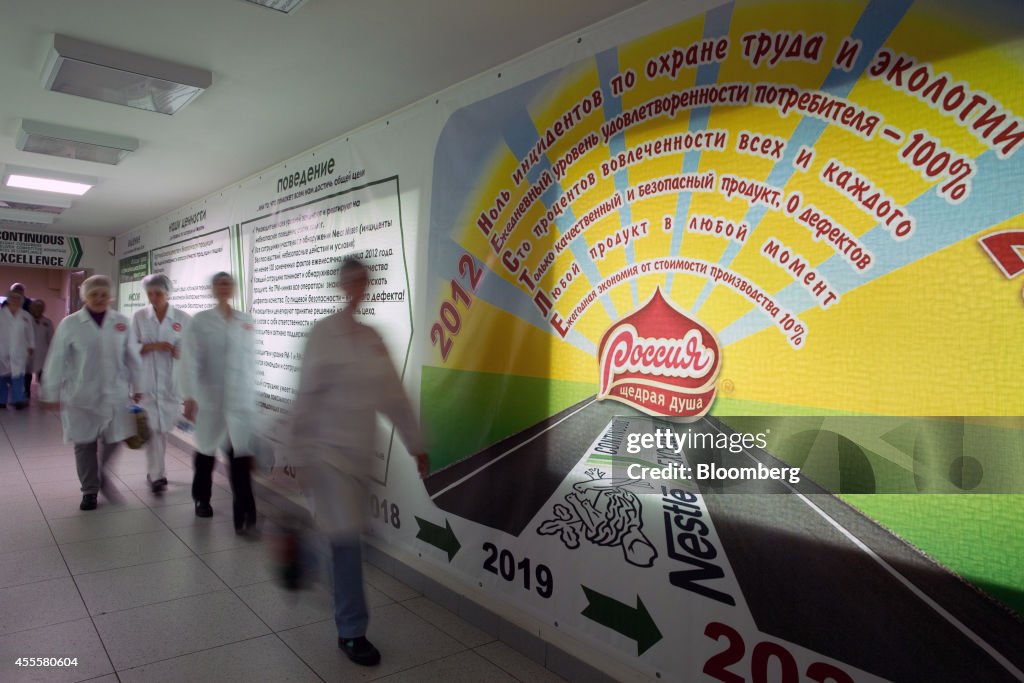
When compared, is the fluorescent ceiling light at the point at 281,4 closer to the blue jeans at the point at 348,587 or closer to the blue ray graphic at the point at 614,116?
the blue ray graphic at the point at 614,116

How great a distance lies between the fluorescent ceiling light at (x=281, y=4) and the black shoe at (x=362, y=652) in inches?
97.3

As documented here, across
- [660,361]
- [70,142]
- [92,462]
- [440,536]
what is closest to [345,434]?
[440,536]

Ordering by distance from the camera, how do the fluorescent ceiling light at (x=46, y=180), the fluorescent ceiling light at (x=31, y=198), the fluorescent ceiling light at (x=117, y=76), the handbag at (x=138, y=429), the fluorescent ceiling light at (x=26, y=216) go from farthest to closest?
the fluorescent ceiling light at (x=26, y=216) → the fluorescent ceiling light at (x=31, y=198) → the fluorescent ceiling light at (x=46, y=180) → the handbag at (x=138, y=429) → the fluorescent ceiling light at (x=117, y=76)

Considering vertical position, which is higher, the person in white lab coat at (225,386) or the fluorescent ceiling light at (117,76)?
the fluorescent ceiling light at (117,76)

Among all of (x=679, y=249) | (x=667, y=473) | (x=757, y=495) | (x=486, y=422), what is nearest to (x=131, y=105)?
(x=486, y=422)

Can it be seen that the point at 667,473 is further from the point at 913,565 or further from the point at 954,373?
the point at 954,373

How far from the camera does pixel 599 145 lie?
8.11ft

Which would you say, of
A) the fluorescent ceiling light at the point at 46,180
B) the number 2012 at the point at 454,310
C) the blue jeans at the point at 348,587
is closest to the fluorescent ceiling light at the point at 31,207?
the fluorescent ceiling light at the point at 46,180

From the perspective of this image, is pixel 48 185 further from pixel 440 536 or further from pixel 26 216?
pixel 440 536

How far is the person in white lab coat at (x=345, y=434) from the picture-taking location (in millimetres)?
2516

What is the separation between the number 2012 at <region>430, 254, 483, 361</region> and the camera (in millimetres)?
3062

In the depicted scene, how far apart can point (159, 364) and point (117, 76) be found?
2.43 meters

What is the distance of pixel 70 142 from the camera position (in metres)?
4.46

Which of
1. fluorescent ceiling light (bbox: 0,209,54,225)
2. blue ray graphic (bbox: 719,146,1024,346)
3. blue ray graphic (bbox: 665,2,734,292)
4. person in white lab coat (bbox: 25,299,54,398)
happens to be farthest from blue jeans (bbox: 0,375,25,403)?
blue ray graphic (bbox: 719,146,1024,346)
